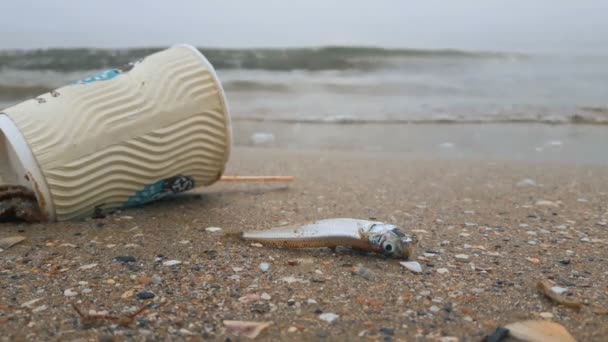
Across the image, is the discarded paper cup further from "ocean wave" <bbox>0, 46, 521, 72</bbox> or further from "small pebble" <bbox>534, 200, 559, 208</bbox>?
"ocean wave" <bbox>0, 46, 521, 72</bbox>

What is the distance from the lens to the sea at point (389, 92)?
20.9ft

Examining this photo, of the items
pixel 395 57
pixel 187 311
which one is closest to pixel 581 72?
pixel 395 57

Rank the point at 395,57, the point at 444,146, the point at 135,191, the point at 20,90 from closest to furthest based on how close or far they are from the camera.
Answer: the point at 135,191, the point at 444,146, the point at 20,90, the point at 395,57

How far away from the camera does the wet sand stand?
154 centimetres

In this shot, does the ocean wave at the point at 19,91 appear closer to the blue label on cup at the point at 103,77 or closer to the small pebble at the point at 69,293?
the blue label on cup at the point at 103,77

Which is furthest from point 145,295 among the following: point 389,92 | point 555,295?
point 389,92

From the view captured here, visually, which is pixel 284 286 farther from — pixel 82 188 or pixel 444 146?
pixel 444 146

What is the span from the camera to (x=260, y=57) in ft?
48.8

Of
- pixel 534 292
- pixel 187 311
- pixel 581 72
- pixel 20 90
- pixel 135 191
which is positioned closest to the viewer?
pixel 187 311

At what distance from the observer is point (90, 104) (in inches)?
89.4

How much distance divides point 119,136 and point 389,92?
8360 mm

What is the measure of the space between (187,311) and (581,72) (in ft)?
38.6

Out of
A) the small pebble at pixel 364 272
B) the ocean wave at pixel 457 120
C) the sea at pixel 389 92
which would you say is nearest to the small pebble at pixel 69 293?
the small pebble at pixel 364 272

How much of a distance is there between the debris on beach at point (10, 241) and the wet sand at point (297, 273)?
41mm
